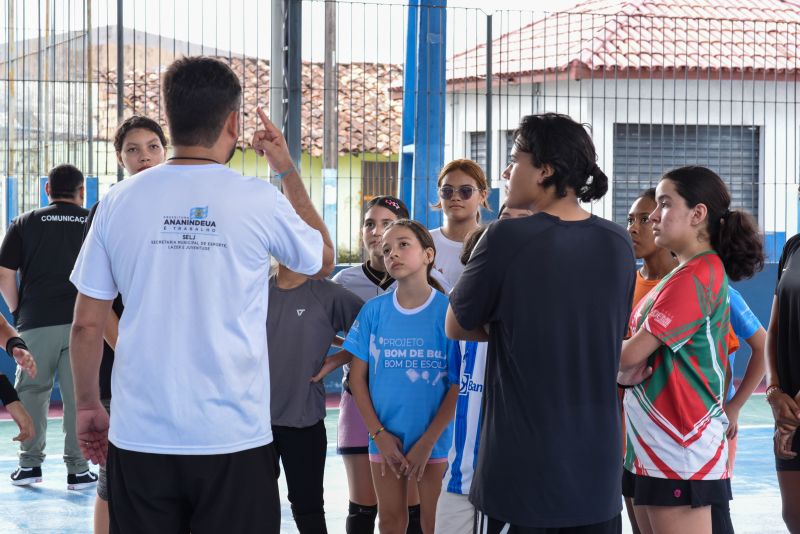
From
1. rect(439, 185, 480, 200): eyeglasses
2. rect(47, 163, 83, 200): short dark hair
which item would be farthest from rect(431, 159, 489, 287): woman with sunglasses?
Result: rect(47, 163, 83, 200): short dark hair

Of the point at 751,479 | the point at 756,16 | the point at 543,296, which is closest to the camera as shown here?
the point at 543,296

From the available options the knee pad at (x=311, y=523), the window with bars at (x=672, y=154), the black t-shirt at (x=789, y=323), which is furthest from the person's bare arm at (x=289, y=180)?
the window with bars at (x=672, y=154)

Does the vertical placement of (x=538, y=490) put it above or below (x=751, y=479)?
above

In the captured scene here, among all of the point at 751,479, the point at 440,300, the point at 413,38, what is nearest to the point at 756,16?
the point at 413,38

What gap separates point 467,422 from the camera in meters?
3.62

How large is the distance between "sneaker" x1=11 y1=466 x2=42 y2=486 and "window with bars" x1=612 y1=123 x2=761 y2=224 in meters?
6.78

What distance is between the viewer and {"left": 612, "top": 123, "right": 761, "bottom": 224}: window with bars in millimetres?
11750

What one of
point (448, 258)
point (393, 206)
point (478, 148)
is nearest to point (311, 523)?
point (448, 258)

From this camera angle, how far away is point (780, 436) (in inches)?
151

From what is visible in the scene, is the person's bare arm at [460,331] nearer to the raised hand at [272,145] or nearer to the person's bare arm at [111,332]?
the raised hand at [272,145]

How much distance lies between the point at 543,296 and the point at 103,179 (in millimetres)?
7273

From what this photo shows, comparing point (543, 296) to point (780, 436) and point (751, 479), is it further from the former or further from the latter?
point (751, 479)

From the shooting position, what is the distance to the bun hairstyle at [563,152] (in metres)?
2.80

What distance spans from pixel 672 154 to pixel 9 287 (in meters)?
8.35
